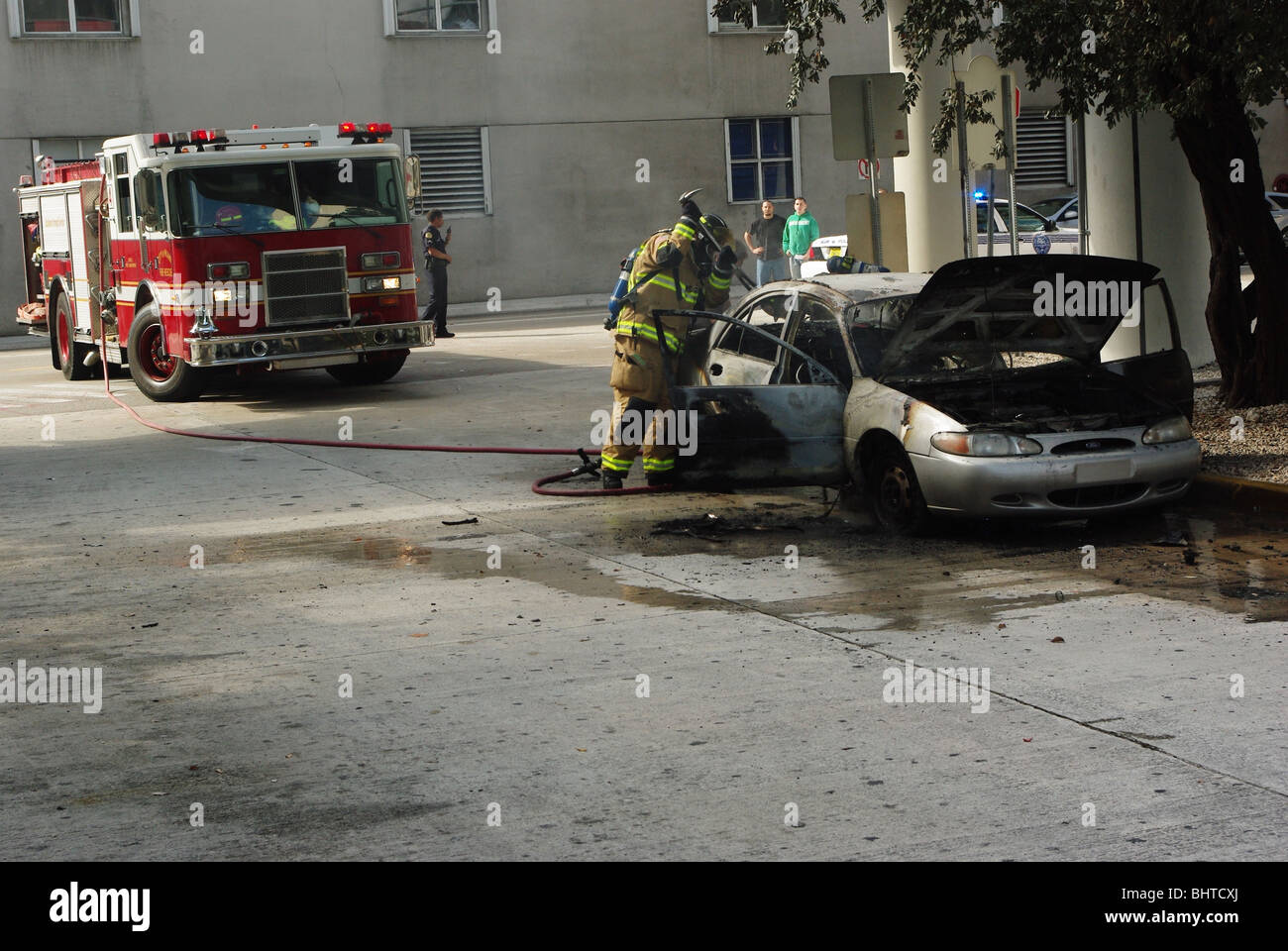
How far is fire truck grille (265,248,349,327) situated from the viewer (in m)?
16.9

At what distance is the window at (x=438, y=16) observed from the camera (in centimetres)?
3119

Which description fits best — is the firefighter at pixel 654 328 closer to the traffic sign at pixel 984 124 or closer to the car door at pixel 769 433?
the car door at pixel 769 433

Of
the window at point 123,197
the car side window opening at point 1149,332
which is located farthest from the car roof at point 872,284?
the window at point 123,197

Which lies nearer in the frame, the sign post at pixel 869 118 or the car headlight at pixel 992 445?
the car headlight at pixel 992 445

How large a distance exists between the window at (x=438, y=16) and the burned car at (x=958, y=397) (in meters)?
22.1

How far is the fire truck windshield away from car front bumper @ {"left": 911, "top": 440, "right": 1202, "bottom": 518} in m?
9.61

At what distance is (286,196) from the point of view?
17.1 metres

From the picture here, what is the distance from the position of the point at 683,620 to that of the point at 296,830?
3001mm

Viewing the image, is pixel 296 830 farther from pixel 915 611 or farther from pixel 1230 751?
pixel 915 611

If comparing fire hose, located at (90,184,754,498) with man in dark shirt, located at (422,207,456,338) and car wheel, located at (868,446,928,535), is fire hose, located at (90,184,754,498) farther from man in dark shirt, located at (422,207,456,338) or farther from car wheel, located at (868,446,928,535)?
man in dark shirt, located at (422,207,456,338)

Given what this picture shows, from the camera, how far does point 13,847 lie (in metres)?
5.02

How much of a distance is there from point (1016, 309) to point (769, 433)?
1673 millimetres

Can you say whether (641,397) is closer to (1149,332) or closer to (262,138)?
(1149,332)

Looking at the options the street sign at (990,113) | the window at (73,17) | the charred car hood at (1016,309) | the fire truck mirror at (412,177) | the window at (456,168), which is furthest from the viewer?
the window at (456,168)
